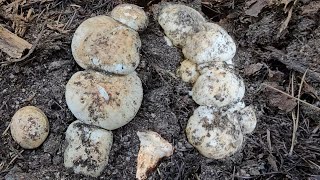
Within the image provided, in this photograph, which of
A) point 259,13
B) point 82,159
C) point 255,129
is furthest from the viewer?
point 259,13

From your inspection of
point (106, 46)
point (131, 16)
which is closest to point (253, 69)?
point (131, 16)

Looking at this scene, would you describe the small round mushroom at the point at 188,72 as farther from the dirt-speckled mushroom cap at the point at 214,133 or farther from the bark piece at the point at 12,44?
the bark piece at the point at 12,44

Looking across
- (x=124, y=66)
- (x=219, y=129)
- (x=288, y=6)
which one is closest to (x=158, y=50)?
(x=124, y=66)

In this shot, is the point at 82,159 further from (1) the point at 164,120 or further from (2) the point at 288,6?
(2) the point at 288,6

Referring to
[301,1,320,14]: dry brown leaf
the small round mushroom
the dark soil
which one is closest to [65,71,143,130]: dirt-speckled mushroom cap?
the dark soil

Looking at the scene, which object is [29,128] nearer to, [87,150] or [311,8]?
[87,150]

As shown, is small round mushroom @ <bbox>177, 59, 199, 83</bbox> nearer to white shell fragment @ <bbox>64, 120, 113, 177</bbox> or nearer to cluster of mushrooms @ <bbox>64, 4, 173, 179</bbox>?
cluster of mushrooms @ <bbox>64, 4, 173, 179</bbox>

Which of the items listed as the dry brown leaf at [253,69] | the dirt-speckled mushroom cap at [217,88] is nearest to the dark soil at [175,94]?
the dry brown leaf at [253,69]
